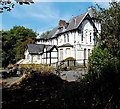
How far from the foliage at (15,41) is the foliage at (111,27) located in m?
33.8

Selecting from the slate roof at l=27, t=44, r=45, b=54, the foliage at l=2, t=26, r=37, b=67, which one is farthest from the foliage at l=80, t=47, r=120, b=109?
the foliage at l=2, t=26, r=37, b=67

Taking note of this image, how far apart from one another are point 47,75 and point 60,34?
2605cm

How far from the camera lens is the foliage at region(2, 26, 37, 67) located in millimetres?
42856

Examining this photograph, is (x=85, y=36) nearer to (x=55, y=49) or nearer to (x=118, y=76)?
(x=55, y=49)

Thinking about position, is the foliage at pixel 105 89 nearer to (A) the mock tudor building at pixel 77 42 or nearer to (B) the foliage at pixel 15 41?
(A) the mock tudor building at pixel 77 42


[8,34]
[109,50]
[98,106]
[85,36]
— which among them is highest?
[8,34]

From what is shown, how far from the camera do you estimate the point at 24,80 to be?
7980 mm

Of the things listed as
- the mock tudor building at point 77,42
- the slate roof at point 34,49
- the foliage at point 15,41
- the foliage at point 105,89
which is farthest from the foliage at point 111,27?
the foliage at point 15,41

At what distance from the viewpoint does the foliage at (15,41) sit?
4286 cm

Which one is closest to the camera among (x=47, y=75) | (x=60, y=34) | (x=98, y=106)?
(x=98, y=106)

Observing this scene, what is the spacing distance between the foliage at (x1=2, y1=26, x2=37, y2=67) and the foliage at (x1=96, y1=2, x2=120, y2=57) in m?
33.8

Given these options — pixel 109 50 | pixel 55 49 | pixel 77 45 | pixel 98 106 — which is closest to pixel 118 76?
pixel 98 106

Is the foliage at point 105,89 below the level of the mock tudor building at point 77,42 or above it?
below

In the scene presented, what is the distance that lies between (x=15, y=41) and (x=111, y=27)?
1862 inches
